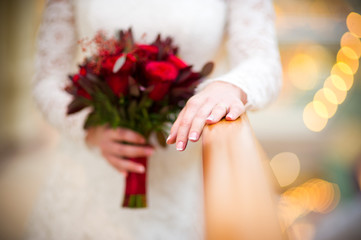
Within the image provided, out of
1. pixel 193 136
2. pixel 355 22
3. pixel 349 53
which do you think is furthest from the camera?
pixel 349 53

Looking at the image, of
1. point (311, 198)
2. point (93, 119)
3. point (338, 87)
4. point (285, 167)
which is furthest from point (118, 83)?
point (338, 87)

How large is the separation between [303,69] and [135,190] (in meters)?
2.92

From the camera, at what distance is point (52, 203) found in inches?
38.1

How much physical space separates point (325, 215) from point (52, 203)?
7.94 feet

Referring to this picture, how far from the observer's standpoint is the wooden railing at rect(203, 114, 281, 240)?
302mm

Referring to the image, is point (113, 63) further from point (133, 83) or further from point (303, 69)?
point (303, 69)

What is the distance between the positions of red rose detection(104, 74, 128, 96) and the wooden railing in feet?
1.02

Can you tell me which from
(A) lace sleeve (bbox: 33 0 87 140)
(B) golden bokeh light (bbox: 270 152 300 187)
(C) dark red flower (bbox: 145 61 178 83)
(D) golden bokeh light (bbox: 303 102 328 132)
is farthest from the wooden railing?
(D) golden bokeh light (bbox: 303 102 328 132)

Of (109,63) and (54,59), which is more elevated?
(54,59)

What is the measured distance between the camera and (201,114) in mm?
457

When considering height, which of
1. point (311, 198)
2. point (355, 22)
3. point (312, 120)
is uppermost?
point (355, 22)

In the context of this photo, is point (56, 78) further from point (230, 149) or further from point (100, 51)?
Result: point (230, 149)

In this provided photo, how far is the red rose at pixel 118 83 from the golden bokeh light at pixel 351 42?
2.94 m

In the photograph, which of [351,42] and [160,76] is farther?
[351,42]
